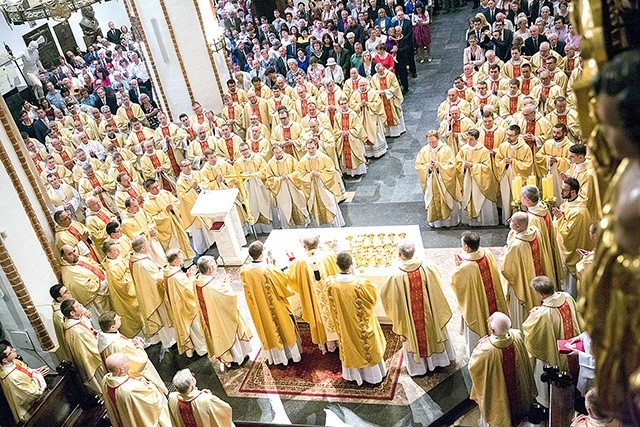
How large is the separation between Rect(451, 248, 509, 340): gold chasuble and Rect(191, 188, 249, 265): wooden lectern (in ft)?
14.7

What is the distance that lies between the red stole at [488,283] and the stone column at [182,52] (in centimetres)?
994

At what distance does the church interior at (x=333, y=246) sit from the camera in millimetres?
6215

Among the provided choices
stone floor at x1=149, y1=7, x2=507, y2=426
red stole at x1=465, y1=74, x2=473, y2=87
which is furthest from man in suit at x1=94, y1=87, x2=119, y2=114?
red stole at x1=465, y1=74, x2=473, y2=87

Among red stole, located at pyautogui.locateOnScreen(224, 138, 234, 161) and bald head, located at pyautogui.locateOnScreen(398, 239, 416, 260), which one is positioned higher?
bald head, located at pyautogui.locateOnScreen(398, 239, 416, 260)

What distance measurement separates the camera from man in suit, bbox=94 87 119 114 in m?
18.9

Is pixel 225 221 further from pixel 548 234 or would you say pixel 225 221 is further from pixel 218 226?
pixel 548 234

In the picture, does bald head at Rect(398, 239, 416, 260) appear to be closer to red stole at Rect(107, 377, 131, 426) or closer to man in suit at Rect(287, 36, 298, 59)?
red stole at Rect(107, 377, 131, 426)

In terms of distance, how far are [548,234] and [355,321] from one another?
263 centimetres

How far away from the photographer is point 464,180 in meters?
11.1

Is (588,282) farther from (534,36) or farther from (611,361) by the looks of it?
(534,36)

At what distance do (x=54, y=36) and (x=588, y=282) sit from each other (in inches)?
1000

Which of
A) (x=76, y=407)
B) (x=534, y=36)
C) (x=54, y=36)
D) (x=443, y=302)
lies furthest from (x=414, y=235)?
(x=54, y=36)

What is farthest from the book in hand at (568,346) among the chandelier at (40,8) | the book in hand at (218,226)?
the chandelier at (40,8)

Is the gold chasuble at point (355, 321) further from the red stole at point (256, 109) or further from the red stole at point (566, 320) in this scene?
the red stole at point (256, 109)
